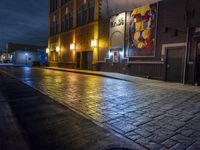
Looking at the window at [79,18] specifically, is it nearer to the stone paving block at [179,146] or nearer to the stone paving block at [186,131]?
the stone paving block at [186,131]

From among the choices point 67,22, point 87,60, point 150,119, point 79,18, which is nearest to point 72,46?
point 87,60

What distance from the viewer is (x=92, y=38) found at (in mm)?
16531

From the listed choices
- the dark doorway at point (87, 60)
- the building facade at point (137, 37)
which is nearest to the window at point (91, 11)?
the building facade at point (137, 37)

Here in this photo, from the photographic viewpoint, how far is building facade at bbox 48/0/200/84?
8.96 metres

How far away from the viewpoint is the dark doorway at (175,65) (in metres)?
9.32

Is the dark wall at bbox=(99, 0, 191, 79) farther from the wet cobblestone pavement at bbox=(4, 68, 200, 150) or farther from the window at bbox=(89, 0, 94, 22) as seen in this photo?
the window at bbox=(89, 0, 94, 22)

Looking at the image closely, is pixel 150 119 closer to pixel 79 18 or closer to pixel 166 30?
pixel 166 30

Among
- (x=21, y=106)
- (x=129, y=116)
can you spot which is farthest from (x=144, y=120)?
(x=21, y=106)

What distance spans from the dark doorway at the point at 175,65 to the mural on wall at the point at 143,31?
4.12 ft

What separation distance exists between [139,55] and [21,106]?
30.1 feet

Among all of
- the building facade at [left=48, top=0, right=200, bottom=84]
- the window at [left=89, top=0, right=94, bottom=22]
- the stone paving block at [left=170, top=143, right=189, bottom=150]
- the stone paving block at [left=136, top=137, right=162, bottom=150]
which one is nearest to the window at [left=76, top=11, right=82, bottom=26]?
the building facade at [left=48, top=0, right=200, bottom=84]

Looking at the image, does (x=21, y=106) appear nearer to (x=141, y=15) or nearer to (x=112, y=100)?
(x=112, y=100)

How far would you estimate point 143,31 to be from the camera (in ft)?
37.4

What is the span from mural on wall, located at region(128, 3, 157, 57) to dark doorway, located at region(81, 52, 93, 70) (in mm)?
6246
